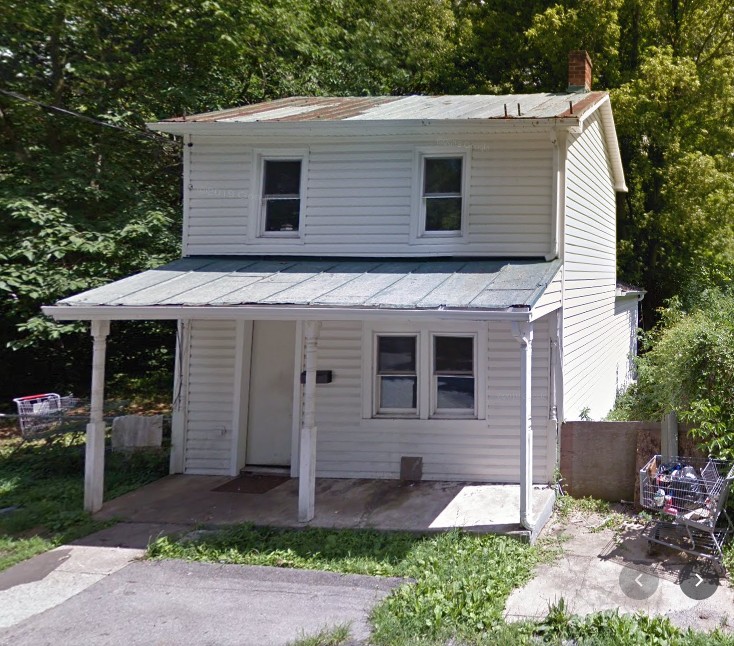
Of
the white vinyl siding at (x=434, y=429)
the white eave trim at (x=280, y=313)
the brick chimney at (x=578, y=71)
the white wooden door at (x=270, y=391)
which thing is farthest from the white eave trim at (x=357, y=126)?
the brick chimney at (x=578, y=71)

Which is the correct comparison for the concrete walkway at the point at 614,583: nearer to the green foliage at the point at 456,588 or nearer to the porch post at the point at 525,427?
the green foliage at the point at 456,588

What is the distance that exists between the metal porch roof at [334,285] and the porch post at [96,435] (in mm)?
480

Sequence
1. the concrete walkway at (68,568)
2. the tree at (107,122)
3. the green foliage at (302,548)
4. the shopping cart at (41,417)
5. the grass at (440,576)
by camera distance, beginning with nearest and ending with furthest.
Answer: the grass at (440,576), the concrete walkway at (68,568), the green foliage at (302,548), the shopping cart at (41,417), the tree at (107,122)

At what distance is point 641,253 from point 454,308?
50.2 feet

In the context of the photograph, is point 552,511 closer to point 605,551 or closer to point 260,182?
point 605,551

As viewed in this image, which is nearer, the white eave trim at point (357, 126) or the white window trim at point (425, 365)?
the white eave trim at point (357, 126)

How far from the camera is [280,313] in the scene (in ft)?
23.7

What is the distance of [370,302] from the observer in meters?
7.15

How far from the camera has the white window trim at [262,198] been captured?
32.2 ft

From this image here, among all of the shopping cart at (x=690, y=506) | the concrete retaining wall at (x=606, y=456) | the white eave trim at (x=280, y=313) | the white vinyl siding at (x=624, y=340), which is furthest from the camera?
the white vinyl siding at (x=624, y=340)

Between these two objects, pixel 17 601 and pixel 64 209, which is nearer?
→ pixel 17 601

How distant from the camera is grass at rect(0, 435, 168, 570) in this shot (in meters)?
7.19

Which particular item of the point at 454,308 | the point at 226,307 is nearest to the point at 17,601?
the point at 226,307

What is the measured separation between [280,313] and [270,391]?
283 centimetres
